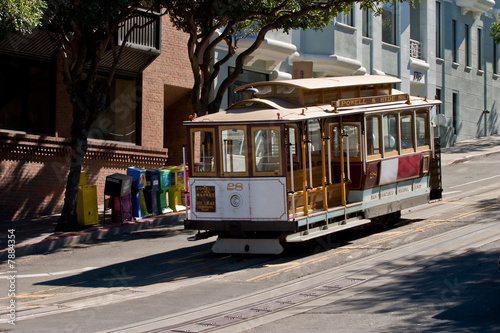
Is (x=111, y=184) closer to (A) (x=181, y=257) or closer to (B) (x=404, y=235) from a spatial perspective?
(A) (x=181, y=257)

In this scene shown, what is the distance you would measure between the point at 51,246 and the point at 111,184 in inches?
108

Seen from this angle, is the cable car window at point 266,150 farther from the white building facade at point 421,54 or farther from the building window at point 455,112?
the building window at point 455,112

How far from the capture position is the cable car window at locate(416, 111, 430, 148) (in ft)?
56.5

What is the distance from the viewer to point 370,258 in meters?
13.6

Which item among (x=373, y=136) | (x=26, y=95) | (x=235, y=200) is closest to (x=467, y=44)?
(x=26, y=95)

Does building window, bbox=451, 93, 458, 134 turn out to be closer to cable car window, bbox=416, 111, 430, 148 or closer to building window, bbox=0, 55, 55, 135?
cable car window, bbox=416, 111, 430, 148

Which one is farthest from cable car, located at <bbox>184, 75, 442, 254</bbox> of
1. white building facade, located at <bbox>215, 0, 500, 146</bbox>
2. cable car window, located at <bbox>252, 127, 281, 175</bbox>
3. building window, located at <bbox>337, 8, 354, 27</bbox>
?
building window, located at <bbox>337, 8, 354, 27</bbox>

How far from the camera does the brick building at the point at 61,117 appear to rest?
2128cm

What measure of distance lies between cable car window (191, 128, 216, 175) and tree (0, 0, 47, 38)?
14.0ft

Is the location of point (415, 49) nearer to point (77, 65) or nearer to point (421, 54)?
point (421, 54)

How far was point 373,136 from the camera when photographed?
15797mm

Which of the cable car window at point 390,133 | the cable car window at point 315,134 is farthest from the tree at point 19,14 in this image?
the cable car window at point 390,133

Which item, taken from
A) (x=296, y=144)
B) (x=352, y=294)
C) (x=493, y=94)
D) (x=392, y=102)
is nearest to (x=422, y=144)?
(x=392, y=102)

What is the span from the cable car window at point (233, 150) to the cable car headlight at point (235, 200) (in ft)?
1.40
